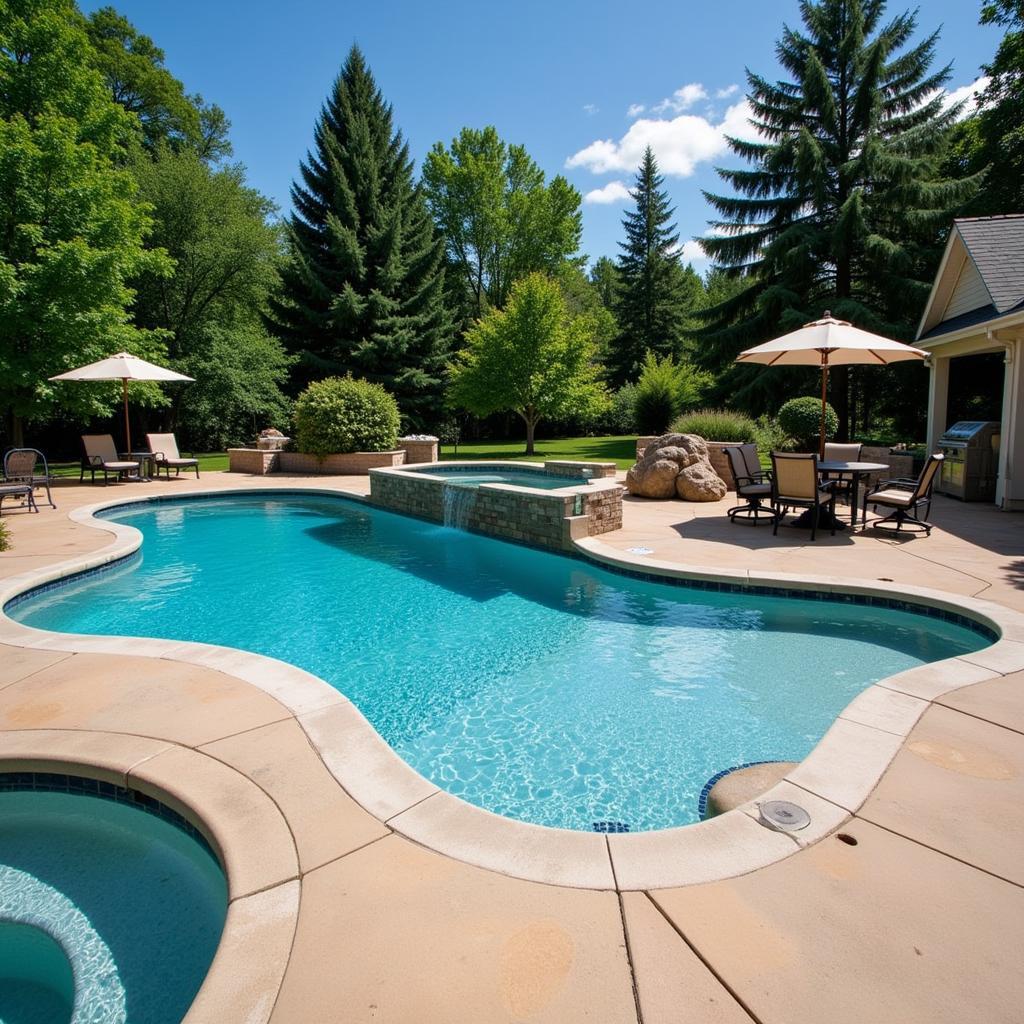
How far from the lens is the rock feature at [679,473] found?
1167 centimetres

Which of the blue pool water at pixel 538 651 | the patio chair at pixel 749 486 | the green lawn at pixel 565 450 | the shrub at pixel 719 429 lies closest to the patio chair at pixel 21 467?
the blue pool water at pixel 538 651

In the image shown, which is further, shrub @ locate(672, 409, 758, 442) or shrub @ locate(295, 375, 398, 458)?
shrub @ locate(295, 375, 398, 458)

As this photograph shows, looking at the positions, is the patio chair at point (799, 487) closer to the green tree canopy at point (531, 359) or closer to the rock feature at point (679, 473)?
the rock feature at point (679, 473)

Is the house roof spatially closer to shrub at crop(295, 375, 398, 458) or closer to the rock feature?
the rock feature

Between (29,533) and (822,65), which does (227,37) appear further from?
(822,65)

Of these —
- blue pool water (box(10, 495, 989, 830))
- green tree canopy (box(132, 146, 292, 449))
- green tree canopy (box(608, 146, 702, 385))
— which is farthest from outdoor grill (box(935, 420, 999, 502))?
green tree canopy (box(608, 146, 702, 385))

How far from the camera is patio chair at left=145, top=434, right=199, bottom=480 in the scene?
15305 millimetres

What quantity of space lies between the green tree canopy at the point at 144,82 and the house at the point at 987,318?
2710 centimetres

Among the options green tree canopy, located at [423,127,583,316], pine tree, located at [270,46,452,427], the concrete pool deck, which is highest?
green tree canopy, located at [423,127,583,316]

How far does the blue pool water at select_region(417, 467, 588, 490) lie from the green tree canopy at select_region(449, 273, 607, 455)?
5.11 metres

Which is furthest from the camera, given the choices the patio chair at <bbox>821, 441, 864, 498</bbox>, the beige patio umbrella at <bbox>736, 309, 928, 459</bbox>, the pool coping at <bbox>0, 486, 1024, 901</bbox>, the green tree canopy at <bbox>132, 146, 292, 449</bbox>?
the green tree canopy at <bbox>132, 146, 292, 449</bbox>

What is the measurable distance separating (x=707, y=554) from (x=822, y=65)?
22.2 metres

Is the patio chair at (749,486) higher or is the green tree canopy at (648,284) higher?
the green tree canopy at (648,284)

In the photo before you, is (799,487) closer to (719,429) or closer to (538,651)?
(538,651)
